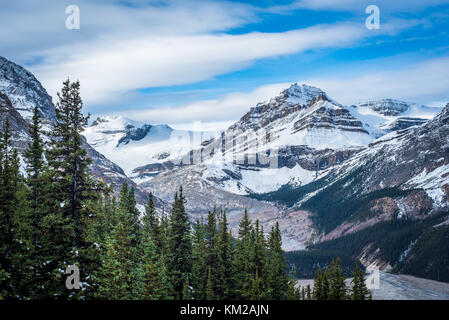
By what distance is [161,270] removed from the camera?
150 feet

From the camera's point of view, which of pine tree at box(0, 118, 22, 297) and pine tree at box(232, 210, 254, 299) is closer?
pine tree at box(0, 118, 22, 297)

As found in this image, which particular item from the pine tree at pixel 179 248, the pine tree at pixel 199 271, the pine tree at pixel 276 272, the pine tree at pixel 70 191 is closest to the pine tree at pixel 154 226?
the pine tree at pixel 179 248

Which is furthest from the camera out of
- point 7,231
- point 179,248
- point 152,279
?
point 179,248

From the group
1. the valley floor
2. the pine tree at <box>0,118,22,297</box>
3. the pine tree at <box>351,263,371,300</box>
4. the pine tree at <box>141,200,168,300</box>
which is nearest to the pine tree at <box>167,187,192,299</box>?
the pine tree at <box>141,200,168,300</box>

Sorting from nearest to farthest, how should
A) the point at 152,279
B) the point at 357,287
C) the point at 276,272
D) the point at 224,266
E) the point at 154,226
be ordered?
the point at 152,279, the point at 224,266, the point at 276,272, the point at 154,226, the point at 357,287

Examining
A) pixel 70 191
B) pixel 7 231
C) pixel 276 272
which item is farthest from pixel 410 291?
pixel 7 231

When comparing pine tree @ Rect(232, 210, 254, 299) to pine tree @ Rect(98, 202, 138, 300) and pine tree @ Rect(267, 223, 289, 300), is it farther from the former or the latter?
pine tree @ Rect(98, 202, 138, 300)

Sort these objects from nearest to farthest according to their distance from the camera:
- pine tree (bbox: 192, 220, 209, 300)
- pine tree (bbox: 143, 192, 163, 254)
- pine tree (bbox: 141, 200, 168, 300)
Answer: pine tree (bbox: 141, 200, 168, 300)
pine tree (bbox: 192, 220, 209, 300)
pine tree (bbox: 143, 192, 163, 254)

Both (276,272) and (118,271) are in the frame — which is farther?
(276,272)

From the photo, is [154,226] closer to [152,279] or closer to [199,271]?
[199,271]
